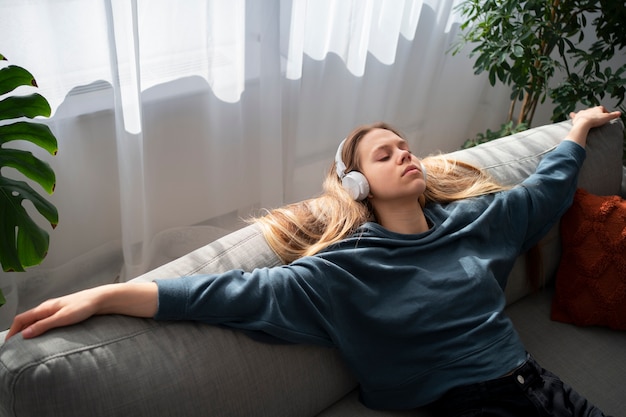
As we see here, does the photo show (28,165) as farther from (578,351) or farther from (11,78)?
(578,351)

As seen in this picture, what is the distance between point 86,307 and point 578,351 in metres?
1.23

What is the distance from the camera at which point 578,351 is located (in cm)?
166

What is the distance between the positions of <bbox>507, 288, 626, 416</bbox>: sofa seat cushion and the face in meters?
0.54

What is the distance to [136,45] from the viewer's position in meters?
1.65

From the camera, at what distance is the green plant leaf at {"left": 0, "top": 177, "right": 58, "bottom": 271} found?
3.88ft

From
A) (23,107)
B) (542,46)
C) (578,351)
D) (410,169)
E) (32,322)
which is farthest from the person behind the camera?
(542,46)

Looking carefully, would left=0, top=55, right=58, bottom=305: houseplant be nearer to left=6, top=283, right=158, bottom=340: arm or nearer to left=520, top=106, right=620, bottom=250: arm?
left=6, top=283, right=158, bottom=340: arm

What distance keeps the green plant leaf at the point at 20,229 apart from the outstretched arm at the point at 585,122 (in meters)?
1.41

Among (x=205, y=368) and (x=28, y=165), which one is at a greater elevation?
(x=28, y=165)

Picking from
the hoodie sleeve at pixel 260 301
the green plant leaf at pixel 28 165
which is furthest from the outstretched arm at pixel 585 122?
the green plant leaf at pixel 28 165

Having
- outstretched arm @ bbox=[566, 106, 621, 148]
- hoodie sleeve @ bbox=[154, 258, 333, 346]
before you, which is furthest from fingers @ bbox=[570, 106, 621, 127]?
hoodie sleeve @ bbox=[154, 258, 333, 346]

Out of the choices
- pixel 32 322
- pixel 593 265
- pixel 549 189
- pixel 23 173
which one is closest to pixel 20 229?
pixel 23 173

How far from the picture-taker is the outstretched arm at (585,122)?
6.00 ft

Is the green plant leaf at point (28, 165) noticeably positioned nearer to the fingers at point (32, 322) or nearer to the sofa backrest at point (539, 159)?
the fingers at point (32, 322)
